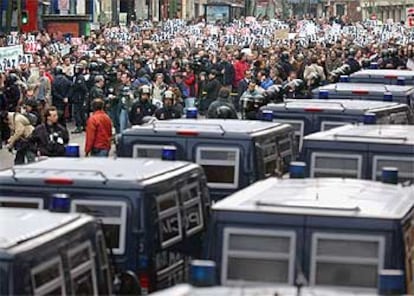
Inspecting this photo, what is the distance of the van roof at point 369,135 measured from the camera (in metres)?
13.4

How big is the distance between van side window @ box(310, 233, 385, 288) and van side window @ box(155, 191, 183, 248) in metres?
1.90

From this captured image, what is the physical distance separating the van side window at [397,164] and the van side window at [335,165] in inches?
5.8

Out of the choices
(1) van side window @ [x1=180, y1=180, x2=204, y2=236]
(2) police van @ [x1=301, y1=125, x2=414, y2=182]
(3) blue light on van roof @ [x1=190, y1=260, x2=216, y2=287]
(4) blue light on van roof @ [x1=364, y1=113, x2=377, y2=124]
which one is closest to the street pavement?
(4) blue light on van roof @ [x1=364, y1=113, x2=377, y2=124]

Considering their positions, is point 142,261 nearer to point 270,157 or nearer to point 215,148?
point 215,148

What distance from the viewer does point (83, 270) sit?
905 centimetres

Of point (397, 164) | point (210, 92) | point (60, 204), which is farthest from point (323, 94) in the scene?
point (60, 204)

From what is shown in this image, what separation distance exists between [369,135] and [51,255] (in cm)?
569

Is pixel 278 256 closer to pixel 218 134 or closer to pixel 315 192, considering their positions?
pixel 315 192

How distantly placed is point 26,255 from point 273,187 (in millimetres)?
2781

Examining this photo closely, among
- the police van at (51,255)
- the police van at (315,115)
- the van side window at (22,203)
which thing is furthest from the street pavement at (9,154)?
the police van at (51,255)

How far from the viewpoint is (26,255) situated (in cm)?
830

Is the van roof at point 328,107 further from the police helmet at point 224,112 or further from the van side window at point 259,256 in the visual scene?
the van side window at point 259,256

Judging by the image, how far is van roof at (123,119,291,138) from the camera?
1370cm

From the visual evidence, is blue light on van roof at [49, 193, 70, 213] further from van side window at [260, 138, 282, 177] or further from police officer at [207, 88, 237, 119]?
police officer at [207, 88, 237, 119]
